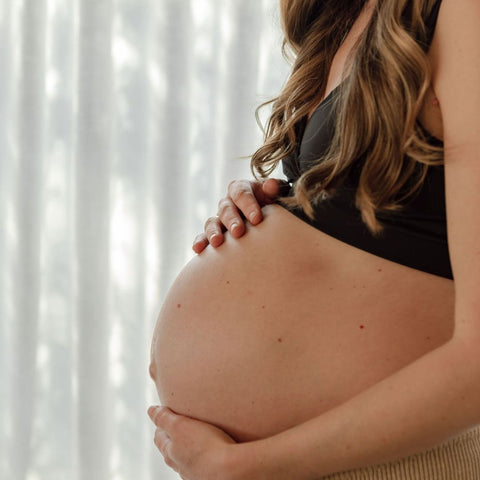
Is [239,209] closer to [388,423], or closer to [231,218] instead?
A: [231,218]

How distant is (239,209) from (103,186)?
0.70 metres

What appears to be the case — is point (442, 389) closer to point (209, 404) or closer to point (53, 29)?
point (209, 404)

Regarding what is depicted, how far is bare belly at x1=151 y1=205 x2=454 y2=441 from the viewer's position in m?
0.82

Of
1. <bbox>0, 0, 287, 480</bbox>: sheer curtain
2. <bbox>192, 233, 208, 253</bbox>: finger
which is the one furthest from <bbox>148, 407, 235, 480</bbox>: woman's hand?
<bbox>0, 0, 287, 480</bbox>: sheer curtain

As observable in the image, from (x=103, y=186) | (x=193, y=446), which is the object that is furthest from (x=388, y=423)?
(x=103, y=186)

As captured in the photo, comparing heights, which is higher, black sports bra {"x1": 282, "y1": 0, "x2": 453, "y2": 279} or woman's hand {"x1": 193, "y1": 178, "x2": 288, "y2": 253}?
Result: woman's hand {"x1": 193, "y1": 178, "x2": 288, "y2": 253}

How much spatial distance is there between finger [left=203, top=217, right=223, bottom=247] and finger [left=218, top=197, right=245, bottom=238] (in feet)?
0.04

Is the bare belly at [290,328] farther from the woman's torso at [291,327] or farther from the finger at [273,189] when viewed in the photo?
the finger at [273,189]

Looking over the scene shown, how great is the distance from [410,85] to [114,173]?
1.03 meters

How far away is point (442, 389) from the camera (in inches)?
28.2

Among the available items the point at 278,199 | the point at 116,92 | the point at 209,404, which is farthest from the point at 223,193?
the point at 209,404

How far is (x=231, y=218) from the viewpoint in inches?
39.5

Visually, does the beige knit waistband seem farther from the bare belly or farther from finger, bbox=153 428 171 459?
finger, bbox=153 428 171 459

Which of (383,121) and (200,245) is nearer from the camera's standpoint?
(383,121)
